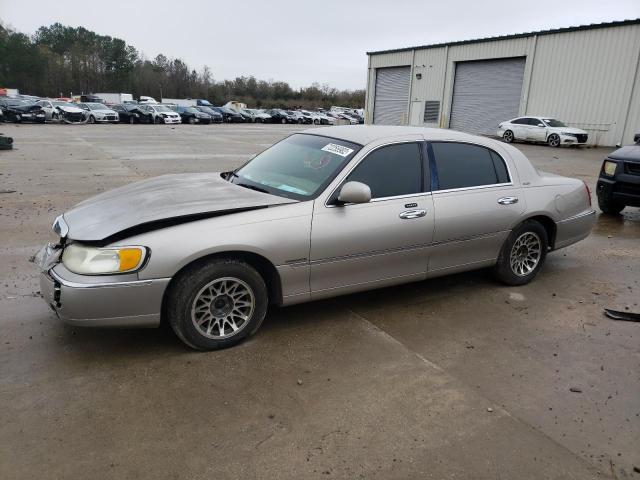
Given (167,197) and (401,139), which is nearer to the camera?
(167,197)

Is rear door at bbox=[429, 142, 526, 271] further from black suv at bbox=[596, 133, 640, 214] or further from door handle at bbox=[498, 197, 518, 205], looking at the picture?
black suv at bbox=[596, 133, 640, 214]

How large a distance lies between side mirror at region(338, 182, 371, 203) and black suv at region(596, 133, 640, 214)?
626 centimetres

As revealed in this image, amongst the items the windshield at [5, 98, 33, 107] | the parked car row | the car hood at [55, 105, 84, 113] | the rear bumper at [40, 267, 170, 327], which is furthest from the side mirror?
the car hood at [55, 105, 84, 113]

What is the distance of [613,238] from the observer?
753 centimetres

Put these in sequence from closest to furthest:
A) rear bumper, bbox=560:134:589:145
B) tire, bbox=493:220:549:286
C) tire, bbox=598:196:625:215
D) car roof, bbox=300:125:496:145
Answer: car roof, bbox=300:125:496:145 < tire, bbox=493:220:549:286 < tire, bbox=598:196:625:215 < rear bumper, bbox=560:134:589:145

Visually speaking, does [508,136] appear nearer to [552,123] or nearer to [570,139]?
[552,123]

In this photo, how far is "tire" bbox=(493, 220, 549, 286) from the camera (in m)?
5.08

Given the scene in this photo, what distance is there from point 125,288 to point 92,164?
39.3ft

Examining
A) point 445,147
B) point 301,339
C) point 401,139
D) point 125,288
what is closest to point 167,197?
point 125,288

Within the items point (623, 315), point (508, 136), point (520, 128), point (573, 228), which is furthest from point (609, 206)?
point (508, 136)

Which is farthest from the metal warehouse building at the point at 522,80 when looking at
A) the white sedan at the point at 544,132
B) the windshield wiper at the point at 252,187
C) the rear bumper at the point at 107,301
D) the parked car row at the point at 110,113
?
the rear bumper at the point at 107,301

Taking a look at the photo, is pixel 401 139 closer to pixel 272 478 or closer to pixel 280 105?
pixel 272 478

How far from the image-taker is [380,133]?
15.1 feet

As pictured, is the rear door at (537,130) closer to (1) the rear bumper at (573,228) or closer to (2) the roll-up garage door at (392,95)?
(2) the roll-up garage door at (392,95)
